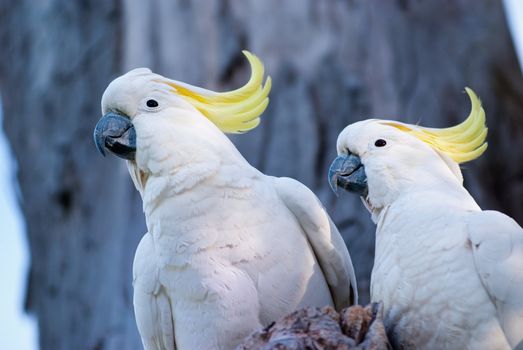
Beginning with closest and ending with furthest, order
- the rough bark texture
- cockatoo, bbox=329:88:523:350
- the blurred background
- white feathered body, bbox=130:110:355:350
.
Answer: the rough bark texture
cockatoo, bbox=329:88:523:350
white feathered body, bbox=130:110:355:350
the blurred background

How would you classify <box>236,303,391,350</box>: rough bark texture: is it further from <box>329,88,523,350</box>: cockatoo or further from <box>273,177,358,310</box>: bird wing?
<box>273,177,358,310</box>: bird wing

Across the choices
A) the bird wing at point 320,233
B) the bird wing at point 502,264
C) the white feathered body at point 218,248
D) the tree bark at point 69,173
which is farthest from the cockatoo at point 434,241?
the tree bark at point 69,173

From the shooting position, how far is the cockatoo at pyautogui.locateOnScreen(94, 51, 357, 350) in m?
3.76

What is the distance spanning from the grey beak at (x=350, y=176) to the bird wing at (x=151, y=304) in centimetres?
76

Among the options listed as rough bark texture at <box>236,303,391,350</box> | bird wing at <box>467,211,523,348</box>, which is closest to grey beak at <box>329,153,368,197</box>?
bird wing at <box>467,211,523,348</box>

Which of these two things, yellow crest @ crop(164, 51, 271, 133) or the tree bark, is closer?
yellow crest @ crop(164, 51, 271, 133)

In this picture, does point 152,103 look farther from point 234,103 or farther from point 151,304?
point 151,304

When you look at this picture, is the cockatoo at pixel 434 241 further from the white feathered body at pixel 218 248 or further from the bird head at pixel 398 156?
the white feathered body at pixel 218 248

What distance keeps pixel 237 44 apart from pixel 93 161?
5.29 ft

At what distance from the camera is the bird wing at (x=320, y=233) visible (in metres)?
3.99

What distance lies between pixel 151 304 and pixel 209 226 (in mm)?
407

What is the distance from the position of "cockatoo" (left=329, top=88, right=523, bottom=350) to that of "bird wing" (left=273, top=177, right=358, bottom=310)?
0.45ft

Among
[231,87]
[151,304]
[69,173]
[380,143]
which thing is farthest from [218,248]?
[69,173]

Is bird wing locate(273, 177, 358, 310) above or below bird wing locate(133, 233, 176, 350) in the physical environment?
above
